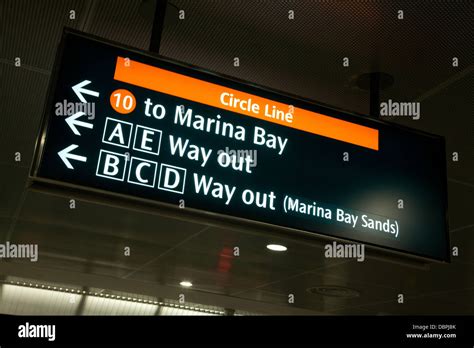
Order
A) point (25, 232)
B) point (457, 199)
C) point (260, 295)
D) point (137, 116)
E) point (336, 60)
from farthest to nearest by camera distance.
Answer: point (260, 295)
point (25, 232)
point (457, 199)
point (336, 60)
point (137, 116)

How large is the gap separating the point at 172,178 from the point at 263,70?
102 centimetres

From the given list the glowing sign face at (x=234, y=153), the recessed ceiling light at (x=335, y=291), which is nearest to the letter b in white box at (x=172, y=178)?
the glowing sign face at (x=234, y=153)

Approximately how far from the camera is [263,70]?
2414 mm

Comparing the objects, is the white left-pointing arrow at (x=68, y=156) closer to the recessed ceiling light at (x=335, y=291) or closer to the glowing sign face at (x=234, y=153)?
the glowing sign face at (x=234, y=153)

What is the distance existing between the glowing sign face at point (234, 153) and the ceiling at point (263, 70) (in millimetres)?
151

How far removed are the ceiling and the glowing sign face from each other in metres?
0.15

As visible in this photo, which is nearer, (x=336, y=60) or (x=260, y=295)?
(x=336, y=60)

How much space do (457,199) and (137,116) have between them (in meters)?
2.62

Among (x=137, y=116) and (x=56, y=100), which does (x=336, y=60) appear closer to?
(x=137, y=116)

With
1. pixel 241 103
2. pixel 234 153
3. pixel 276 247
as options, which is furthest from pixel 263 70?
pixel 276 247

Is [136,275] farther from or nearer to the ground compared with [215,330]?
farther from the ground

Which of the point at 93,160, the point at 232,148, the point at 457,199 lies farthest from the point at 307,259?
the point at 93,160

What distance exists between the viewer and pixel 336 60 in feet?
7.52

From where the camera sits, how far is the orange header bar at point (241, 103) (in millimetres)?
1697
